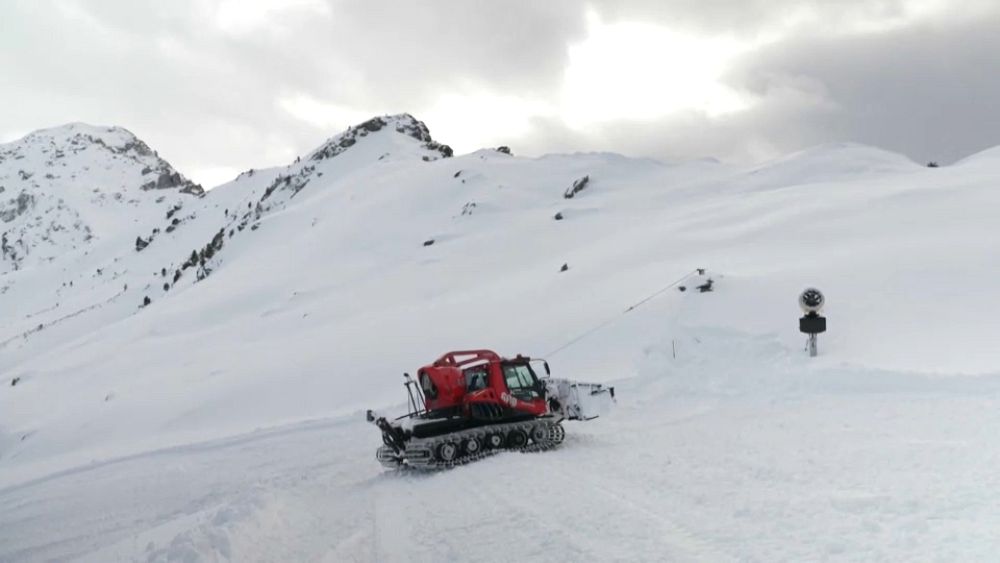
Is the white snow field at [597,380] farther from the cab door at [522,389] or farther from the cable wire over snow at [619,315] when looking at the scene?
the cab door at [522,389]

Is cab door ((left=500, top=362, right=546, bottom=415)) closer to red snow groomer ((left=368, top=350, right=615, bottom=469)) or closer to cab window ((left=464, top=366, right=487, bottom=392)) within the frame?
red snow groomer ((left=368, top=350, right=615, bottom=469))

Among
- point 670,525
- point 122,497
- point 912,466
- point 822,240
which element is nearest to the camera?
point 670,525

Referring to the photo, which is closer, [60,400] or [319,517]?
[319,517]

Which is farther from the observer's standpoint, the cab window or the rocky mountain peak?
the rocky mountain peak

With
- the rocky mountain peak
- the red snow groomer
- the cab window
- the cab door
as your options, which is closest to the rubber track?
the red snow groomer

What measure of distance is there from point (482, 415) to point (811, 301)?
9.07 meters

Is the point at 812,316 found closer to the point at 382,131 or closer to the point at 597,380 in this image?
the point at 597,380

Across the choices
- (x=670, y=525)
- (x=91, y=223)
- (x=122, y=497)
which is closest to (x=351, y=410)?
(x=122, y=497)

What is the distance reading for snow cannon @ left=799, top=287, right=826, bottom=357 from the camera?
62.4ft


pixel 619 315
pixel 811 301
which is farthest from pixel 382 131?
pixel 811 301

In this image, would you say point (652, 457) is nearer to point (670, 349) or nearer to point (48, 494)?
point (670, 349)

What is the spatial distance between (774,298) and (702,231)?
1368 centimetres

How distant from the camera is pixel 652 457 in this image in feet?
42.4

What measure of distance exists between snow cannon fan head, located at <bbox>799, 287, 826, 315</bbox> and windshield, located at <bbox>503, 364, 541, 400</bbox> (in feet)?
24.6
